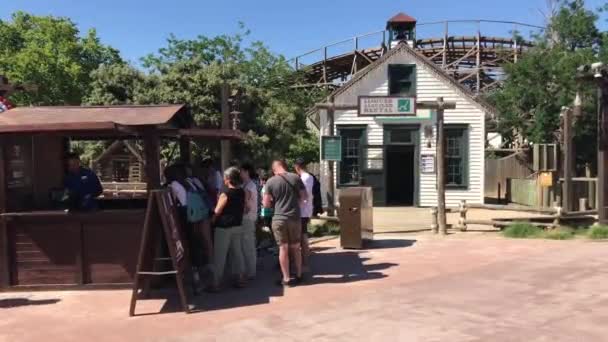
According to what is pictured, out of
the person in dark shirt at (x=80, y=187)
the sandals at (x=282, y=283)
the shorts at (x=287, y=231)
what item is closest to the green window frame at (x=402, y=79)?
the shorts at (x=287, y=231)

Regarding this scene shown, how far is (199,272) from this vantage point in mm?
7070

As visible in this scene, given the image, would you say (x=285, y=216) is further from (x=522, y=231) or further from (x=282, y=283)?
(x=522, y=231)

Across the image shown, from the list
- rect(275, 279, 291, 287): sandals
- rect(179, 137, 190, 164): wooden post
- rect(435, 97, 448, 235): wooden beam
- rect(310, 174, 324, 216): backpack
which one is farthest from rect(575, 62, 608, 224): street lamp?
rect(179, 137, 190, 164): wooden post

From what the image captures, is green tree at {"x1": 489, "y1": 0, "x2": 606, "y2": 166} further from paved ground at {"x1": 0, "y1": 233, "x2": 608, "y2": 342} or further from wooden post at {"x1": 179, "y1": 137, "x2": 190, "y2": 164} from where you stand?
wooden post at {"x1": 179, "y1": 137, "x2": 190, "y2": 164}

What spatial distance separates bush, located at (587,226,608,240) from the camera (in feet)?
35.3

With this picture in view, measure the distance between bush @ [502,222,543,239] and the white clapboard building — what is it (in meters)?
6.85

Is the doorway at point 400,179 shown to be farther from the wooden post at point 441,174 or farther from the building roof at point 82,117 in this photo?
the building roof at point 82,117

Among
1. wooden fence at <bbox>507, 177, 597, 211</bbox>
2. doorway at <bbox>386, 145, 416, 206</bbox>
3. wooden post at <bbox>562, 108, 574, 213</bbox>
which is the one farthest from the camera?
doorway at <bbox>386, 145, 416, 206</bbox>

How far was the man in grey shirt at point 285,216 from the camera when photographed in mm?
7211

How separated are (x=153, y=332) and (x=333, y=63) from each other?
3210 cm

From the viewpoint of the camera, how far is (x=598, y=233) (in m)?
10.8

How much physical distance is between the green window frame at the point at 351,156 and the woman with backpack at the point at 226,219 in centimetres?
1156

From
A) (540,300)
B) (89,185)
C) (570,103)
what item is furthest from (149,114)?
(570,103)

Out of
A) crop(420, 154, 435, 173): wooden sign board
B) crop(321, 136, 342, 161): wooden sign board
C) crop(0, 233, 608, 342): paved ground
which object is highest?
crop(321, 136, 342, 161): wooden sign board
